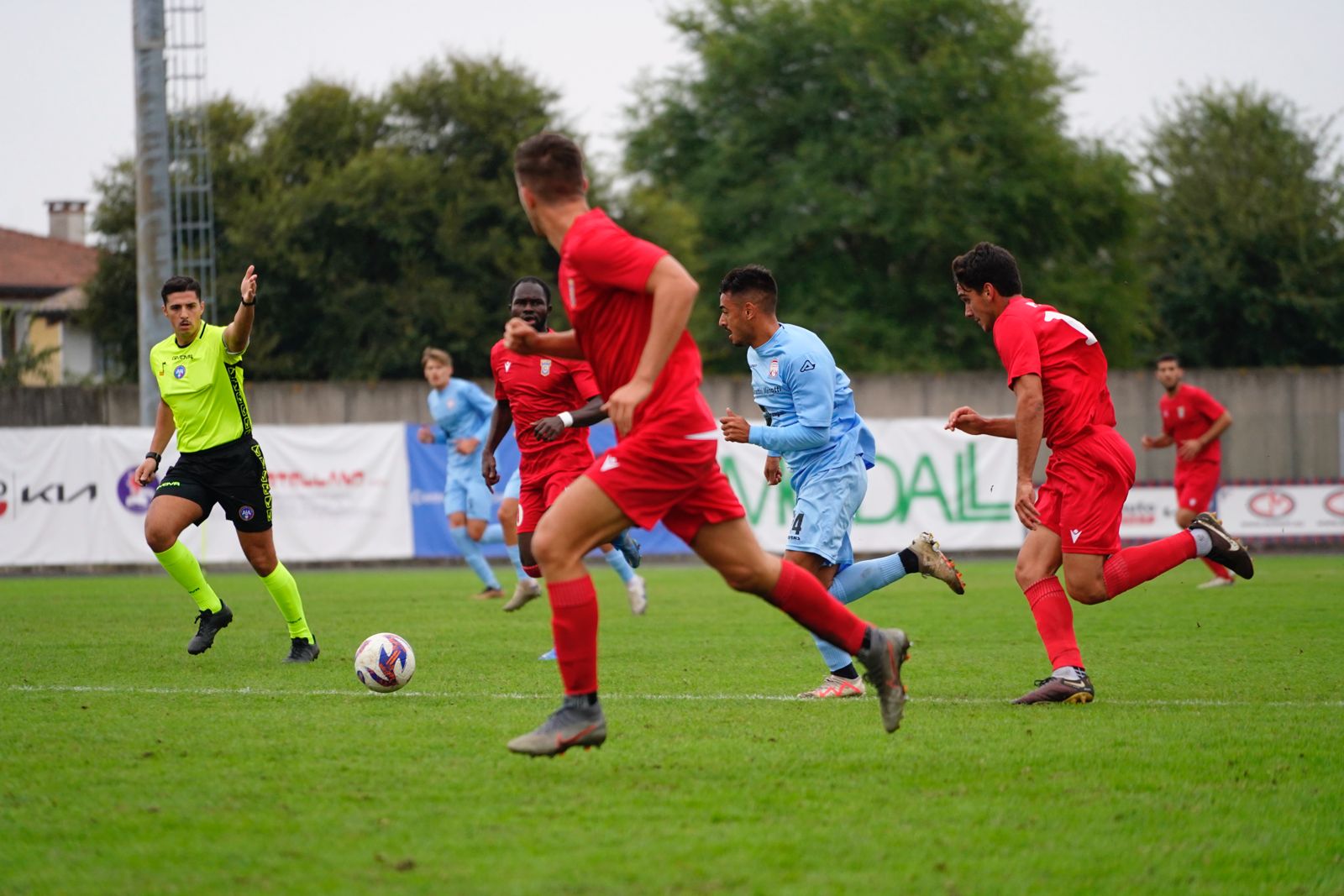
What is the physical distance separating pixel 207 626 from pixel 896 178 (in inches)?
1360

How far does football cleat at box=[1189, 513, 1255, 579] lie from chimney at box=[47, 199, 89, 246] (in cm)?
6014

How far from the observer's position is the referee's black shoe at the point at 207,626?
30.2 feet

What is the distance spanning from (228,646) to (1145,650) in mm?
5939

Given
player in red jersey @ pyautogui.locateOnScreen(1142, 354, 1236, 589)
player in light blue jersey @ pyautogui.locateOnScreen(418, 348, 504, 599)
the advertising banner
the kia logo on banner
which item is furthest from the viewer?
the kia logo on banner

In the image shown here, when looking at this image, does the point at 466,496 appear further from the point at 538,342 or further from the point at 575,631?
the point at 575,631

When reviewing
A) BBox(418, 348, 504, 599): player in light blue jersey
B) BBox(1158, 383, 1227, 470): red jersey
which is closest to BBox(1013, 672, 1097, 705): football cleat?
BBox(418, 348, 504, 599): player in light blue jersey

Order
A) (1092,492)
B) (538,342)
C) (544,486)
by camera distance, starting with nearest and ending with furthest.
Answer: (538,342), (1092,492), (544,486)

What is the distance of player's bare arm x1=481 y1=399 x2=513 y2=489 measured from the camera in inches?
409

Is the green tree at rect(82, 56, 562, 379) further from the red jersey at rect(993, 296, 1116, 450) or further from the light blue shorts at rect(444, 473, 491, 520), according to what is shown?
the red jersey at rect(993, 296, 1116, 450)

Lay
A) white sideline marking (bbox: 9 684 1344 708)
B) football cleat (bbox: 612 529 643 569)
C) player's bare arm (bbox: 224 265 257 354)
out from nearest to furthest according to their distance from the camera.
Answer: white sideline marking (bbox: 9 684 1344 708) → player's bare arm (bbox: 224 265 257 354) → football cleat (bbox: 612 529 643 569)

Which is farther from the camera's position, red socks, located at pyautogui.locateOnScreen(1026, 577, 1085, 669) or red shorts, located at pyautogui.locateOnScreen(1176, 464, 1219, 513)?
red shorts, located at pyautogui.locateOnScreen(1176, 464, 1219, 513)

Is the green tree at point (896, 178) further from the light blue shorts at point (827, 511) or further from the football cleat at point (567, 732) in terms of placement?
the football cleat at point (567, 732)

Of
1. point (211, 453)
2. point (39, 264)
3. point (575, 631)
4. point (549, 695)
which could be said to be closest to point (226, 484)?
point (211, 453)

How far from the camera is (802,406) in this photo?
24.6 feet
